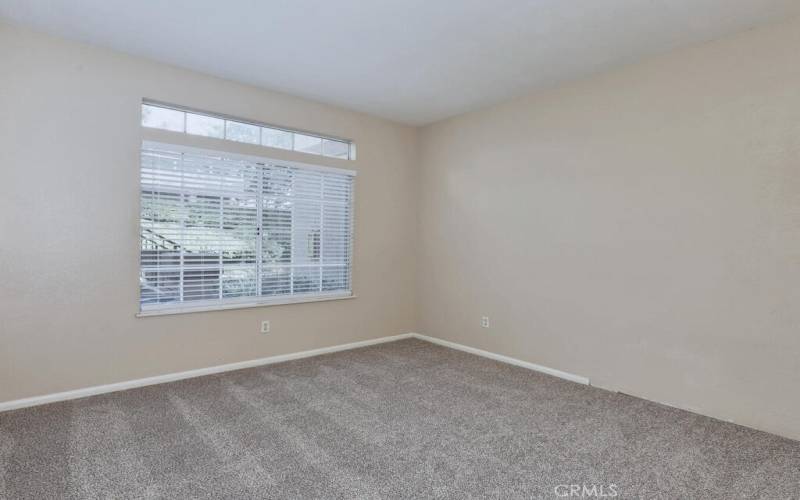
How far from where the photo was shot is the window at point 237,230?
3.48 m

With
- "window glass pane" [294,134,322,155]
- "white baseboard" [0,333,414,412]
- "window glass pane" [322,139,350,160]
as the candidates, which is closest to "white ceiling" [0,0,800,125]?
"window glass pane" [294,134,322,155]

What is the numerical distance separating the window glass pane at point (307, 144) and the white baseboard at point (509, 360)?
254cm

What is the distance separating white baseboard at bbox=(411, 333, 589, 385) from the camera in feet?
12.2

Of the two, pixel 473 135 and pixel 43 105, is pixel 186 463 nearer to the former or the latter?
pixel 43 105

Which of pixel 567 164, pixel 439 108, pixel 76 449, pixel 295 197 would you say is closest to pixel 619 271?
pixel 567 164

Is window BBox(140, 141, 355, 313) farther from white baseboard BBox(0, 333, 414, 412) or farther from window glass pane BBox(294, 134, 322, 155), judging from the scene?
white baseboard BBox(0, 333, 414, 412)

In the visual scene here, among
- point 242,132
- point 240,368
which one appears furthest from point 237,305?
point 242,132

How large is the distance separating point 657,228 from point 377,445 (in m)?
2.59

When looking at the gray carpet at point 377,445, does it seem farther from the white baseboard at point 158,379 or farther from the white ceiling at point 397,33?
the white ceiling at point 397,33

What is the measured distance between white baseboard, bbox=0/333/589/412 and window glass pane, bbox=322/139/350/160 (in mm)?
2085

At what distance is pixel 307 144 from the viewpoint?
435 cm

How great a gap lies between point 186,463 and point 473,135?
3.91m

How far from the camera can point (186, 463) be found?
2240 mm

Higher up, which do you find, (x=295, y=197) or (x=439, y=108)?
(x=439, y=108)
